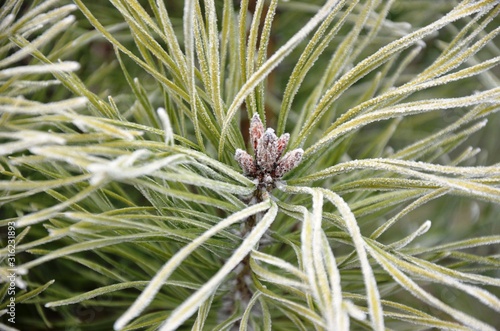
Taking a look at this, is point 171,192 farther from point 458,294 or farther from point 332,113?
point 458,294

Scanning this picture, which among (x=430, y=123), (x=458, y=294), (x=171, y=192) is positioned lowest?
(x=171, y=192)

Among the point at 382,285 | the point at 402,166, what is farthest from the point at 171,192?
the point at 382,285

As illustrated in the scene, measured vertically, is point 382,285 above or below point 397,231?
below

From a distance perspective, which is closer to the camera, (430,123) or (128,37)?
(128,37)

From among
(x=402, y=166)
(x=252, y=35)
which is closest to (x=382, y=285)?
(x=402, y=166)

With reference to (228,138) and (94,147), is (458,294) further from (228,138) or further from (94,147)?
(94,147)

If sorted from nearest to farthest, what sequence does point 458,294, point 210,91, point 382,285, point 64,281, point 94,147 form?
point 94,147
point 210,91
point 382,285
point 64,281
point 458,294

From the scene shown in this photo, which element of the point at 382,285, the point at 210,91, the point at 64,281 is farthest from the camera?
the point at 64,281
